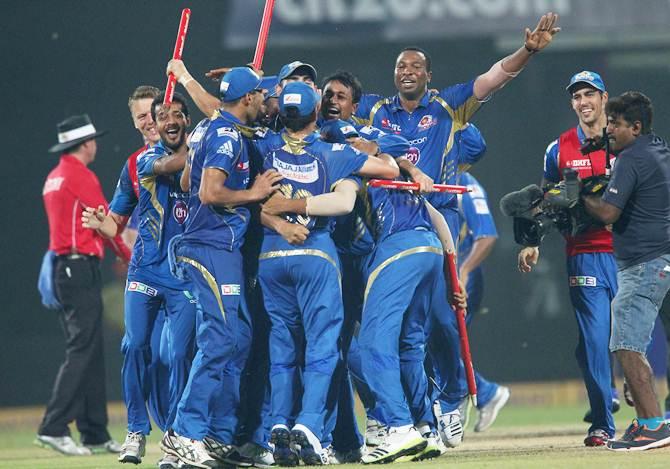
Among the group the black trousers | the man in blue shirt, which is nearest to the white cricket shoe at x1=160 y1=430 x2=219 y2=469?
the man in blue shirt

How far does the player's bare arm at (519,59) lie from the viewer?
→ 8375 mm

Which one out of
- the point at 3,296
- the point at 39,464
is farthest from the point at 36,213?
the point at 39,464

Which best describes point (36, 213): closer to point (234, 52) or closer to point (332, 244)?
point (234, 52)

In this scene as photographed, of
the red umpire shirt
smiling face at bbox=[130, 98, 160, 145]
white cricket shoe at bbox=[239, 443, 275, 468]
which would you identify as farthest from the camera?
the red umpire shirt

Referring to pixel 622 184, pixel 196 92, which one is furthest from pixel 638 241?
pixel 196 92

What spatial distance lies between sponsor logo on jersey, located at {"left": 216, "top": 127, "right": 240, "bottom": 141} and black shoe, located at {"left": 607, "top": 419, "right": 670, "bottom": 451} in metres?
2.82

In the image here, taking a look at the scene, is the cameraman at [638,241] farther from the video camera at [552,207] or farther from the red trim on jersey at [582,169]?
the red trim on jersey at [582,169]

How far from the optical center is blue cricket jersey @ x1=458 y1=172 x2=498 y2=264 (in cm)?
1084

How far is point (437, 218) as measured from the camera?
8195 millimetres

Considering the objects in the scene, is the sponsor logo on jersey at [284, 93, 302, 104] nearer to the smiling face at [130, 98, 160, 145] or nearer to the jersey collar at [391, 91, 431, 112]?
the jersey collar at [391, 91, 431, 112]

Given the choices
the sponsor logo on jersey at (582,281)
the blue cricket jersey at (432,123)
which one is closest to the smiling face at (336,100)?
the blue cricket jersey at (432,123)

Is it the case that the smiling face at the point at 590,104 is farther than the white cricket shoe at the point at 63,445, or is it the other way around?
the white cricket shoe at the point at 63,445

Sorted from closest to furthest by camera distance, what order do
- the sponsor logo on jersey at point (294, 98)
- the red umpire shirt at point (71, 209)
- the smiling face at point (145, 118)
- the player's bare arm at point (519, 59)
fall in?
the sponsor logo on jersey at point (294, 98) < the player's bare arm at point (519, 59) < the smiling face at point (145, 118) < the red umpire shirt at point (71, 209)

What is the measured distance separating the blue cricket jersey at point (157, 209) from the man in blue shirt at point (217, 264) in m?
0.82
